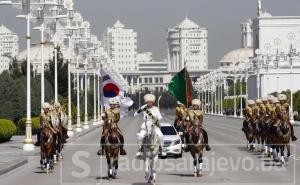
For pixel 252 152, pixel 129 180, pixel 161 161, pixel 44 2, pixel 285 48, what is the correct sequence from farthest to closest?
pixel 285 48 < pixel 44 2 < pixel 252 152 < pixel 161 161 < pixel 129 180

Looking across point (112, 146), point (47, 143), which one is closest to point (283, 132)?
point (112, 146)

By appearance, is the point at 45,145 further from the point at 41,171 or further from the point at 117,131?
the point at 117,131

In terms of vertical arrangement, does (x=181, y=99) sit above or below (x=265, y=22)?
below

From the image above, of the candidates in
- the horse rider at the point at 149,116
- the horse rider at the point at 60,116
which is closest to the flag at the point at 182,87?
the horse rider at the point at 60,116

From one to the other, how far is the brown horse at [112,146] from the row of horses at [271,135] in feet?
20.7

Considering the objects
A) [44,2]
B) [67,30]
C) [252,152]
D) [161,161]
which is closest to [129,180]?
[161,161]

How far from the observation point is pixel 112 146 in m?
23.3

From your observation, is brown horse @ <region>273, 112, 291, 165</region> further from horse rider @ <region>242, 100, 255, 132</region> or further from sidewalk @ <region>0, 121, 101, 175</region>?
sidewalk @ <region>0, 121, 101, 175</region>

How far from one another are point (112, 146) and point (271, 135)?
797 centimetres

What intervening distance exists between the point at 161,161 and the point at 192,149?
6.39m

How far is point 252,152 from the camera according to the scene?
3484 centimetres

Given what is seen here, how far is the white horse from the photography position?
21.3m

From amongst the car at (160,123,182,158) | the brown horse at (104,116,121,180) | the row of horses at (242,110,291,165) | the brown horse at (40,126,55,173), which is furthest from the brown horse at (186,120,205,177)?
the car at (160,123,182,158)

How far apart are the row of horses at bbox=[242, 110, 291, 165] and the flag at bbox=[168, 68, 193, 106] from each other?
285cm
